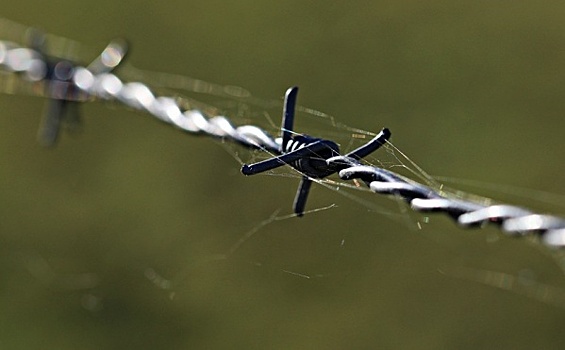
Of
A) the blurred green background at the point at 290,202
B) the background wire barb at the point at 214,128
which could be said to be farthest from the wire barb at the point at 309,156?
the blurred green background at the point at 290,202

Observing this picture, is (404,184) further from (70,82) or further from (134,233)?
(134,233)

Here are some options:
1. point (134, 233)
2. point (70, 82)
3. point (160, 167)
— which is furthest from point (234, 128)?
point (160, 167)

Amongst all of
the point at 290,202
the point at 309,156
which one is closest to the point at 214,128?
the point at 309,156

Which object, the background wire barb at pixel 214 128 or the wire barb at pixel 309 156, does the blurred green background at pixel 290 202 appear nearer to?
the background wire barb at pixel 214 128

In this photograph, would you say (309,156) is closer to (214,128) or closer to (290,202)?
(214,128)

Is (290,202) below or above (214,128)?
below

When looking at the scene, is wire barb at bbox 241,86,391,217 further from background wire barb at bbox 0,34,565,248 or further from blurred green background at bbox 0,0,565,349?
blurred green background at bbox 0,0,565,349

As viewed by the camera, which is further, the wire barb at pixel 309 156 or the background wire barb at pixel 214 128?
the wire barb at pixel 309 156
